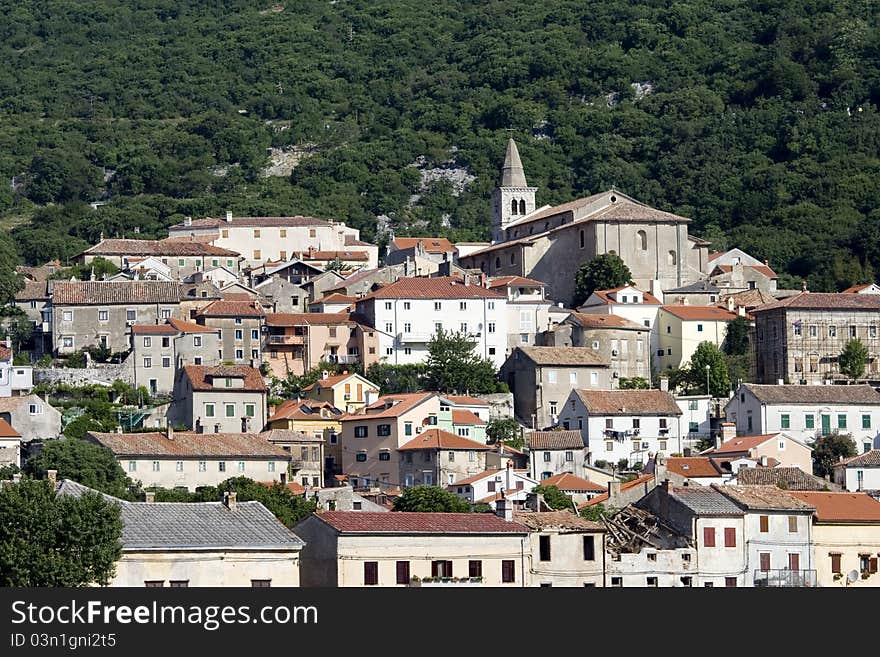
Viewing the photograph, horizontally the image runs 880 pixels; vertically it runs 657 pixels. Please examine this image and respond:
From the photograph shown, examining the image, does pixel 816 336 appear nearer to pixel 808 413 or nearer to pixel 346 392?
pixel 808 413

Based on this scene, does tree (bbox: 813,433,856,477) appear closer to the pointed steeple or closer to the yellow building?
the yellow building

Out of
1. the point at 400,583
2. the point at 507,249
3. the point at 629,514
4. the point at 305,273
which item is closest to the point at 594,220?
the point at 507,249

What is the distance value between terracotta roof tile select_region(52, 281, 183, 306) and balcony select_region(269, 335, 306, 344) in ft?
18.0

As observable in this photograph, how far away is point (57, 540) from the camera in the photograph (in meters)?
45.7

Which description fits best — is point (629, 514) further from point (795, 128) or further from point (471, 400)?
point (795, 128)

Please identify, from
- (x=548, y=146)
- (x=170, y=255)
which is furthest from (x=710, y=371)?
(x=548, y=146)

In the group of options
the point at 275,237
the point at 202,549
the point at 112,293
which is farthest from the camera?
the point at 275,237

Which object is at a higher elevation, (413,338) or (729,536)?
(413,338)

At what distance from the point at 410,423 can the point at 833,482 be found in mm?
16104

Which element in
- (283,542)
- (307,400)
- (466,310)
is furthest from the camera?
(466,310)

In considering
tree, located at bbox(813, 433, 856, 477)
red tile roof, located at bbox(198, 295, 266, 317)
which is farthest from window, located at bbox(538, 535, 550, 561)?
red tile roof, located at bbox(198, 295, 266, 317)

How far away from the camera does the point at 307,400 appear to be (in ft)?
288

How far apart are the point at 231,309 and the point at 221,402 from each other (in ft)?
31.5

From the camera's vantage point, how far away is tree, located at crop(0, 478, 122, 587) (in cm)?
4447
